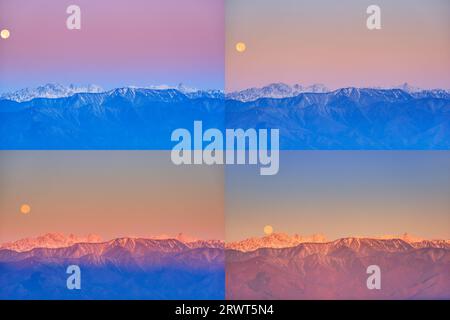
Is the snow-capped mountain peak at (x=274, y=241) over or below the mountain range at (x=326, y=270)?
over

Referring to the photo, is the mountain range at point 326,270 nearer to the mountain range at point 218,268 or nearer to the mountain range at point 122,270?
the mountain range at point 218,268

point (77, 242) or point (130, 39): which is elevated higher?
point (130, 39)

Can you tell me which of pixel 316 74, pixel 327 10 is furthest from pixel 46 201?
pixel 327 10

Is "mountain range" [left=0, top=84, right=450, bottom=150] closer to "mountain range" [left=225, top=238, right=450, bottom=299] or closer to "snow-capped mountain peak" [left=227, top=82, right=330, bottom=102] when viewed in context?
"snow-capped mountain peak" [left=227, top=82, right=330, bottom=102]

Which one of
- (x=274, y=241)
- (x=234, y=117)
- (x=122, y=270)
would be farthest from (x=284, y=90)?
(x=122, y=270)

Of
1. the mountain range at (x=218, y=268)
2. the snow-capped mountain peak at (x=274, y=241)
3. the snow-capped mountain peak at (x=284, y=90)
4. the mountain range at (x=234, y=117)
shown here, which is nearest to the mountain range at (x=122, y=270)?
the mountain range at (x=218, y=268)

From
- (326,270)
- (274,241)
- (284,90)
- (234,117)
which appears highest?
(284,90)

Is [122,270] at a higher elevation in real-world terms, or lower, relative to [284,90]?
lower

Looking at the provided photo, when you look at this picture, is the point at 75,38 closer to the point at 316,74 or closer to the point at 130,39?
the point at 130,39

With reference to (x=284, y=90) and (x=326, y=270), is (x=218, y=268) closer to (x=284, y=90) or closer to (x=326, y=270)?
(x=326, y=270)
